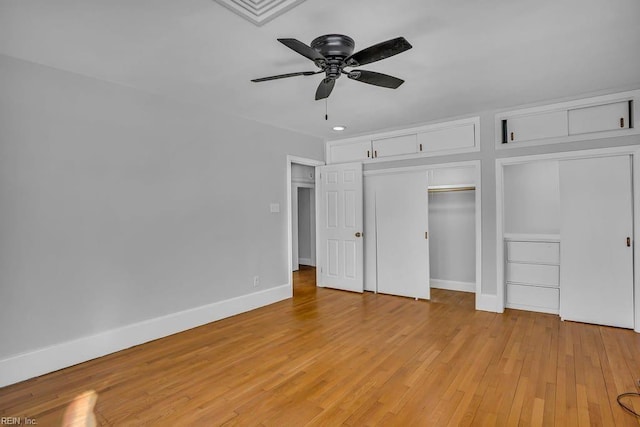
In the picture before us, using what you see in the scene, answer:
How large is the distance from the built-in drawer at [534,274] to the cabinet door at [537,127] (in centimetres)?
164

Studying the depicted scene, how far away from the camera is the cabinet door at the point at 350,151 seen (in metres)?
5.57

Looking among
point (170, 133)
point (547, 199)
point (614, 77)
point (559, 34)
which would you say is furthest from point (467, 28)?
point (547, 199)

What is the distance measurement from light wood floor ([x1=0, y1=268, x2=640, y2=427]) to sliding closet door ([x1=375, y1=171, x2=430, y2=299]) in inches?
43.1

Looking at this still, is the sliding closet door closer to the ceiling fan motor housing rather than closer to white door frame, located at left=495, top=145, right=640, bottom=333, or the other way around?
white door frame, located at left=495, top=145, right=640, bottom=333

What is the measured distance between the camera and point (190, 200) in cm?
396

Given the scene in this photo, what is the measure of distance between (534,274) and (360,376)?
3047mm

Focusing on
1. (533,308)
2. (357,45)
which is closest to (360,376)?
(357,45)

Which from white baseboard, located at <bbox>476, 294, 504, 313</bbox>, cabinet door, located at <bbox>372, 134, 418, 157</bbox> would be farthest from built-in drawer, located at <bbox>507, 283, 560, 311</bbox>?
cabinet door, located at <bbox>372, 134, 418, 157</bbox>

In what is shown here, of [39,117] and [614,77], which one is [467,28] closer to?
[614,77]

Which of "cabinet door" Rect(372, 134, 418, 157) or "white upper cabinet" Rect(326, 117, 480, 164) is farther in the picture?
"cabinet door" Rect(372, 134, 418, 157)

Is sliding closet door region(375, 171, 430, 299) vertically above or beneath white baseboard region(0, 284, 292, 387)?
above

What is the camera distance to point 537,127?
4137 millimetres

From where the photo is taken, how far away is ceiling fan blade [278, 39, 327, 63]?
202 centimetres

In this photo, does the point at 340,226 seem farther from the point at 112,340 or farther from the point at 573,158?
the point at 112,340
